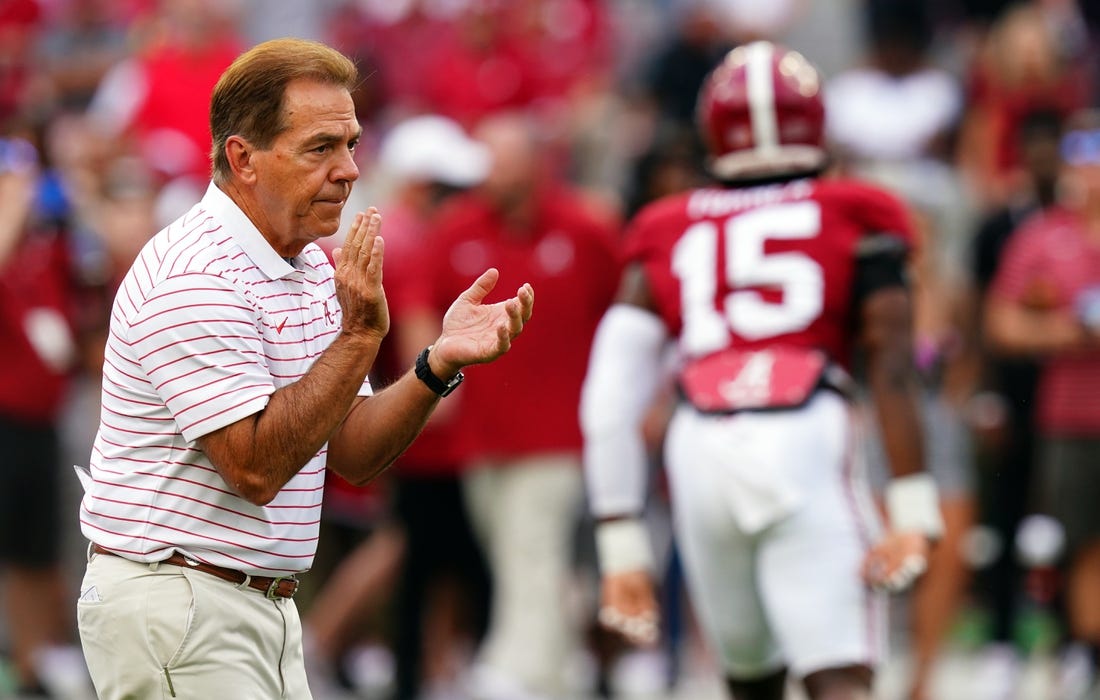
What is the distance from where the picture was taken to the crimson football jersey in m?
5.88

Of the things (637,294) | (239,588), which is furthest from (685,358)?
(239,588)

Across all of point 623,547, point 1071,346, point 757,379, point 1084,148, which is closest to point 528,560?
point 1071,346

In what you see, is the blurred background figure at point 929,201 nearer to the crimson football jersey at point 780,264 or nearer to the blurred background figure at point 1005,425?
the blurred background figure at point 1005,425

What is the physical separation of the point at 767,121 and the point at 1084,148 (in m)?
3.71

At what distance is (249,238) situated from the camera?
4.09 metres

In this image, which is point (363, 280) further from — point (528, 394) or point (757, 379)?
point (528, 394)

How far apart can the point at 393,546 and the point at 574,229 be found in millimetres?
1883

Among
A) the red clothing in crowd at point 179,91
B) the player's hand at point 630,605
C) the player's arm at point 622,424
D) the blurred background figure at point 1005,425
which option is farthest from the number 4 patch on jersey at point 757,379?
the red clothing in crowd at point 179,91

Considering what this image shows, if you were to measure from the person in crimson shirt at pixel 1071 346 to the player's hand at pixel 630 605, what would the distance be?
145 inches

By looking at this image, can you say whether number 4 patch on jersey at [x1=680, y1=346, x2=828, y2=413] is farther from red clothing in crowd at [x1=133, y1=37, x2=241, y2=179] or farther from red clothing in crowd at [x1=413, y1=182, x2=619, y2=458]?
red clothing in crowd at [x1=133, y1=37, x2=241, y2=179]

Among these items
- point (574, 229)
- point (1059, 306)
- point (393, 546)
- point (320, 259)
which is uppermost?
point (320, 259)

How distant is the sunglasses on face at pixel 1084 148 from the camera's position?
30.3ft

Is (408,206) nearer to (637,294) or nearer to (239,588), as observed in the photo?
(637,294)

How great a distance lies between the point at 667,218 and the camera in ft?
20.3
